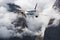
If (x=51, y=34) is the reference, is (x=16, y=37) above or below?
above

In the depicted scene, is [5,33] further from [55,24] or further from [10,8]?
[55,24]

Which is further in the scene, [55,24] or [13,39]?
[13,39]

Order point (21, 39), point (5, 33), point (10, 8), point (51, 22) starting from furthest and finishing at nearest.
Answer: point (5, 33) → point (21, 39) → point (10, 8) → point (51, 22)

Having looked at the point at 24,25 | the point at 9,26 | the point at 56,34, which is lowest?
the point at 56,34

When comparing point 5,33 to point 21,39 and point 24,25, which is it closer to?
point 21,39

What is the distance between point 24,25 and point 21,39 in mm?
7998

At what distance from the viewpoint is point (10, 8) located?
144 ft

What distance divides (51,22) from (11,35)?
64.5ft

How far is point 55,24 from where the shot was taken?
35.0m

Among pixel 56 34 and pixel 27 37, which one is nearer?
pixel 56 34

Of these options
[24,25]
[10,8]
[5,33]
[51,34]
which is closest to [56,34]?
[51,34]

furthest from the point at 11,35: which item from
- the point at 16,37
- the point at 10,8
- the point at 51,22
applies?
the point at 51,22

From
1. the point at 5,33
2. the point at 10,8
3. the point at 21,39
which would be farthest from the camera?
the point at 5,33

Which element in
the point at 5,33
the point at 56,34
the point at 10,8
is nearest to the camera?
the point at 56,34
